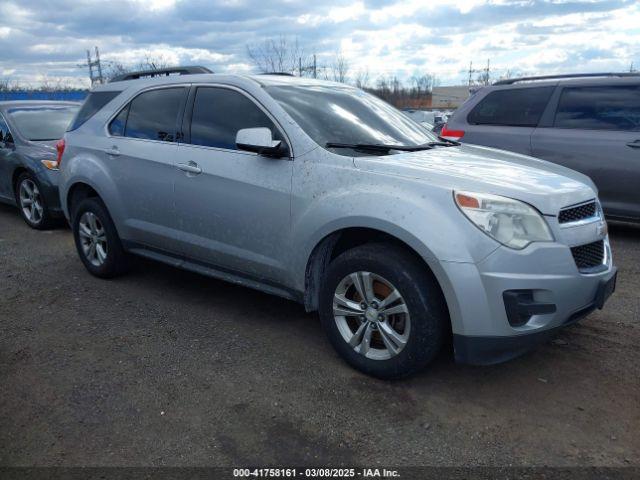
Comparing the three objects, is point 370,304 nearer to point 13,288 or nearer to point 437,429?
point 437,429

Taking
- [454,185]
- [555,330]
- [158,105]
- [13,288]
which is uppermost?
[158,105]

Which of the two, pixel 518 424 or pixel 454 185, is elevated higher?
pixel 454 185

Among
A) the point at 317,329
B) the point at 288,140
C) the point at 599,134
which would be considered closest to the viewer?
the point at 288,140

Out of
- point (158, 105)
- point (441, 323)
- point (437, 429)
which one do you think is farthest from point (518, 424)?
point (158, 105)

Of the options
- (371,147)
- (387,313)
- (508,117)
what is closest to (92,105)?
(371,147)

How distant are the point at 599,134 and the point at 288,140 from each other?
440 centimetres

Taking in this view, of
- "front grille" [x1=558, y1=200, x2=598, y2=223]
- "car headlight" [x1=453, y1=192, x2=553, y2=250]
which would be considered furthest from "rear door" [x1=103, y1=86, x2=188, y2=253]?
"front grille" [x1=558, y1=200, x2=598, y2=223]

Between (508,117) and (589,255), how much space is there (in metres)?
4.32

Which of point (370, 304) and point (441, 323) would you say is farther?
point (370, 304)

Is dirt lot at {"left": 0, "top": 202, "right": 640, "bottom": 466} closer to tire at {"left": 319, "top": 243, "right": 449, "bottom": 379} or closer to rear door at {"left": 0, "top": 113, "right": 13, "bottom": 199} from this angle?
tire at {"left": 319, "top": 243, "right": 449, "bottom": 379}

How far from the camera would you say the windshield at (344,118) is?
12.2 ft

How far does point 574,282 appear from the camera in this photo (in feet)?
9.61

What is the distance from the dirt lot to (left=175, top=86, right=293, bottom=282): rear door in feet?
1.92

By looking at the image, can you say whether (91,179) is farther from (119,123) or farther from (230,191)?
(230,191)
